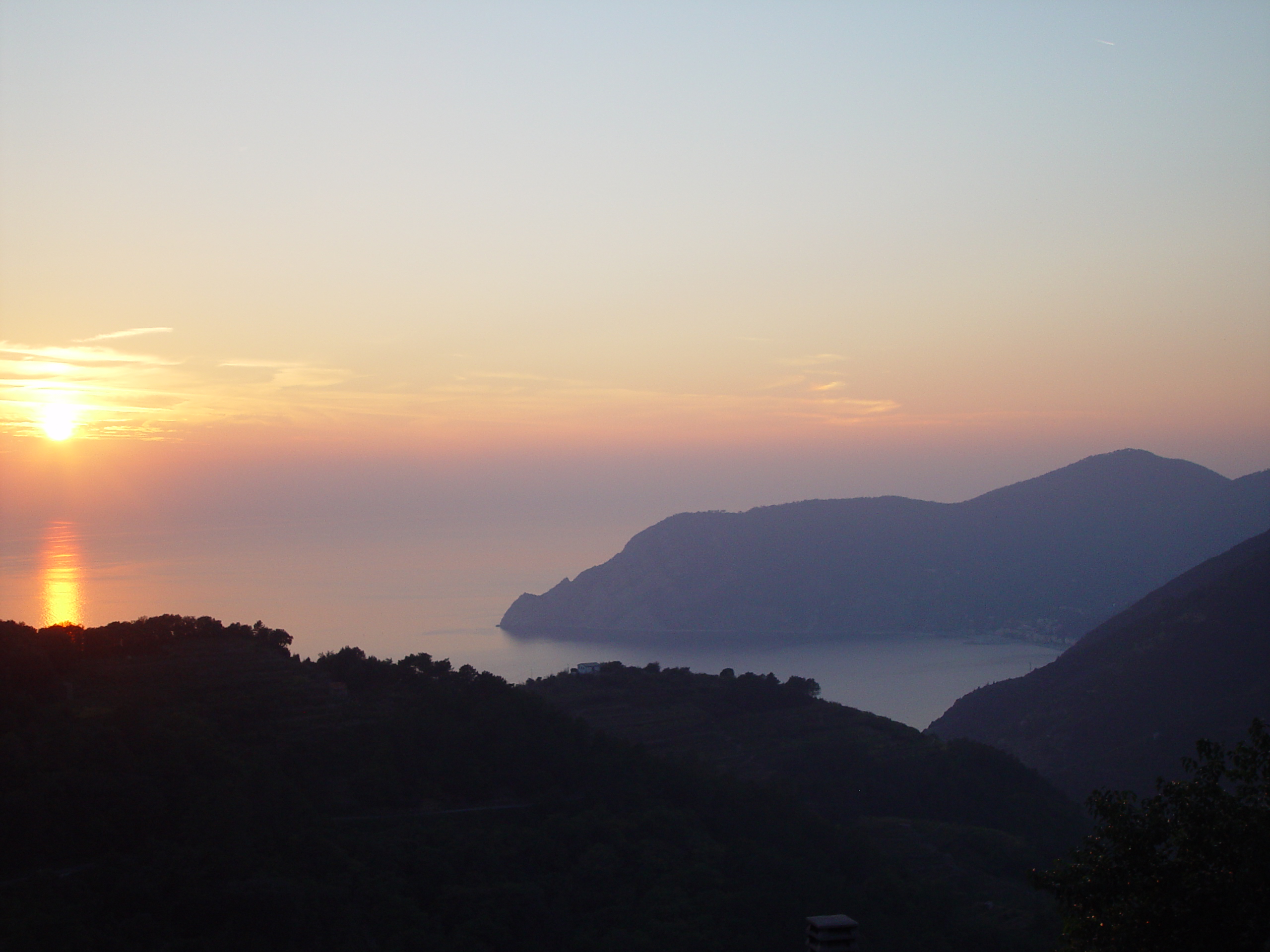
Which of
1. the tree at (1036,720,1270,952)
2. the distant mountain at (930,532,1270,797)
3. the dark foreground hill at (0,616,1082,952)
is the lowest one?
the distant mountain at (930,532,1270,797)

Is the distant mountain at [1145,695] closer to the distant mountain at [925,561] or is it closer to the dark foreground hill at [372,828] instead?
the dark foreground hill at [372,828]

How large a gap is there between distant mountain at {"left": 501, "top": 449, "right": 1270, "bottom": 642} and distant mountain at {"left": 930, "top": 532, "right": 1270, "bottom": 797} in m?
41.9

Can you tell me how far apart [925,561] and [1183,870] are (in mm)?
106932

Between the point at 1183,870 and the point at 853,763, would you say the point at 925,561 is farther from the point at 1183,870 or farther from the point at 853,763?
the point at 1183,870

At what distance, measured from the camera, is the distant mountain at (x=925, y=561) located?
324ft

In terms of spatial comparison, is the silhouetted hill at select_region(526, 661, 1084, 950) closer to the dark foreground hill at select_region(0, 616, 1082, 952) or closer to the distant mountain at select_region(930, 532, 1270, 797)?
the dark foreground hill at select_region(0, 616, 1082, 952)

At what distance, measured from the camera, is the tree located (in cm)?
615

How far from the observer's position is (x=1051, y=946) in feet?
52.1

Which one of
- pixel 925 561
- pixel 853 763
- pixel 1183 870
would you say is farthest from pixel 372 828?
pixel 925 561

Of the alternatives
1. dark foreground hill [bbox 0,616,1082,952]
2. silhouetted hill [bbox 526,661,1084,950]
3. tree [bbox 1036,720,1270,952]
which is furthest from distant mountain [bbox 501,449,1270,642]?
tree [bbox 1036,720,1270,952]

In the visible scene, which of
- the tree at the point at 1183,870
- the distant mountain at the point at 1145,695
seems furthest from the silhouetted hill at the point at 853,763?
the tree at the point at 1183,870

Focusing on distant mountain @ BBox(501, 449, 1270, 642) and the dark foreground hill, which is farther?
distant mountain @ BBox(501, 449, 1270, 642)

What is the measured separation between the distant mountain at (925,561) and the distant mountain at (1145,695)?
4186 centimetres

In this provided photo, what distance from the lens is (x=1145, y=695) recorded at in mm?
44000
